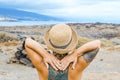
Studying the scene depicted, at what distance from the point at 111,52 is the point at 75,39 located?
16894 mm

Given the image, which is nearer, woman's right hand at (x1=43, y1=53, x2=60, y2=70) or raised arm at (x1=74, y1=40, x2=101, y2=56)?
woman's right hand at (x1=43, y1=53, x2=60, y2=70)

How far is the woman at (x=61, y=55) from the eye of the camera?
4.51m

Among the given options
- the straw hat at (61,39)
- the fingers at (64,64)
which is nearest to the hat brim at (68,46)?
the straw hat at (61,39)

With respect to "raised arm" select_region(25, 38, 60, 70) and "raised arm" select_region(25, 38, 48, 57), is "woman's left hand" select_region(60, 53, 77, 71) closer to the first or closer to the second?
"raised arm" select_region(25, 38, 60, 70)

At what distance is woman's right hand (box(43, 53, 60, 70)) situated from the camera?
447 centimetres

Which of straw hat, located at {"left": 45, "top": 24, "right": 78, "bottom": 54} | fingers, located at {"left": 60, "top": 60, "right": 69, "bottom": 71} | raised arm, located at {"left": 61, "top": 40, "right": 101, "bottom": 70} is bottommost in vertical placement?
fingers, located at {"left": 60, "top": 60, "right": 69, "bottom": 71}

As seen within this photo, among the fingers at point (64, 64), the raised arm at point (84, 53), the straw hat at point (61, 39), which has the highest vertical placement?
the straw hat at point (61, 39)

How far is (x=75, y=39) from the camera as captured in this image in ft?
15.1

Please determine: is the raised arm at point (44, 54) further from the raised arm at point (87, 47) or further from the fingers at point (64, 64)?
the raised arm at point (87, 47)

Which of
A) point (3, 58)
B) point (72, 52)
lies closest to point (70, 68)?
point (72, 52)

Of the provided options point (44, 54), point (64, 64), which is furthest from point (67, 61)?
point (44, 54)

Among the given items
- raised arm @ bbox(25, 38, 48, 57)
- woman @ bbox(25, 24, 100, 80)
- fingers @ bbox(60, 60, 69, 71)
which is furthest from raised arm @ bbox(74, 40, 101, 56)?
raised arm @ bbox(25, 38, 48, 57)

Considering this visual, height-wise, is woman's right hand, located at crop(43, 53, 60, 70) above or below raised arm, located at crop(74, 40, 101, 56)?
below

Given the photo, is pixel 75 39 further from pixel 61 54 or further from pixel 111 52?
pixel 111 52
